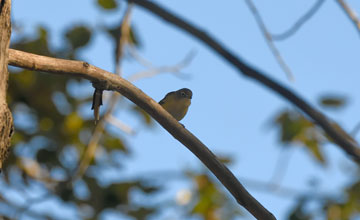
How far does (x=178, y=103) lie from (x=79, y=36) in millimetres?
1455

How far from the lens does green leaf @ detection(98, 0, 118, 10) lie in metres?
4.79

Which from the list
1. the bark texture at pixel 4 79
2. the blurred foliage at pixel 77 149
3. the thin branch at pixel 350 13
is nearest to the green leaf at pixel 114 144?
the blurred foliage at pixel 77 149

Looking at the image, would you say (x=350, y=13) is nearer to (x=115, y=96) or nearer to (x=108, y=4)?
(x=115, y=96)

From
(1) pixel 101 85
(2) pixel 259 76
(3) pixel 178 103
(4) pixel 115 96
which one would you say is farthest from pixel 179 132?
(3) pixel 178 103

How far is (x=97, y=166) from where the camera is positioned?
5.52 metres

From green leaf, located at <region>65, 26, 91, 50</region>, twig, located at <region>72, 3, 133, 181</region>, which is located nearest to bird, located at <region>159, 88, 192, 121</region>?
twig, located at <region>72, 3, 133, 181</region>

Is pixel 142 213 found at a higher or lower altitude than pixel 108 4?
lower

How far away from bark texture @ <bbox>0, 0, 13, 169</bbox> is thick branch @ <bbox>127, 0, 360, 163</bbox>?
1495 mm

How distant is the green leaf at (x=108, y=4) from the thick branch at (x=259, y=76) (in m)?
1.03

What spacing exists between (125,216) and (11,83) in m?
1.79

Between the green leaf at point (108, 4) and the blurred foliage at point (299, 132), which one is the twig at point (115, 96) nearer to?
the green leaf at point (108, 4)

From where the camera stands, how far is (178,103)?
4633 mm

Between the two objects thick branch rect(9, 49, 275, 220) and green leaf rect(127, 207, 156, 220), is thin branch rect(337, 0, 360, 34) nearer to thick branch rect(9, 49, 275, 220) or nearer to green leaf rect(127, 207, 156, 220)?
thick branch rect(9, 49, 275, 220)

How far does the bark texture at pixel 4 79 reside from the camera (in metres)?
2.24
